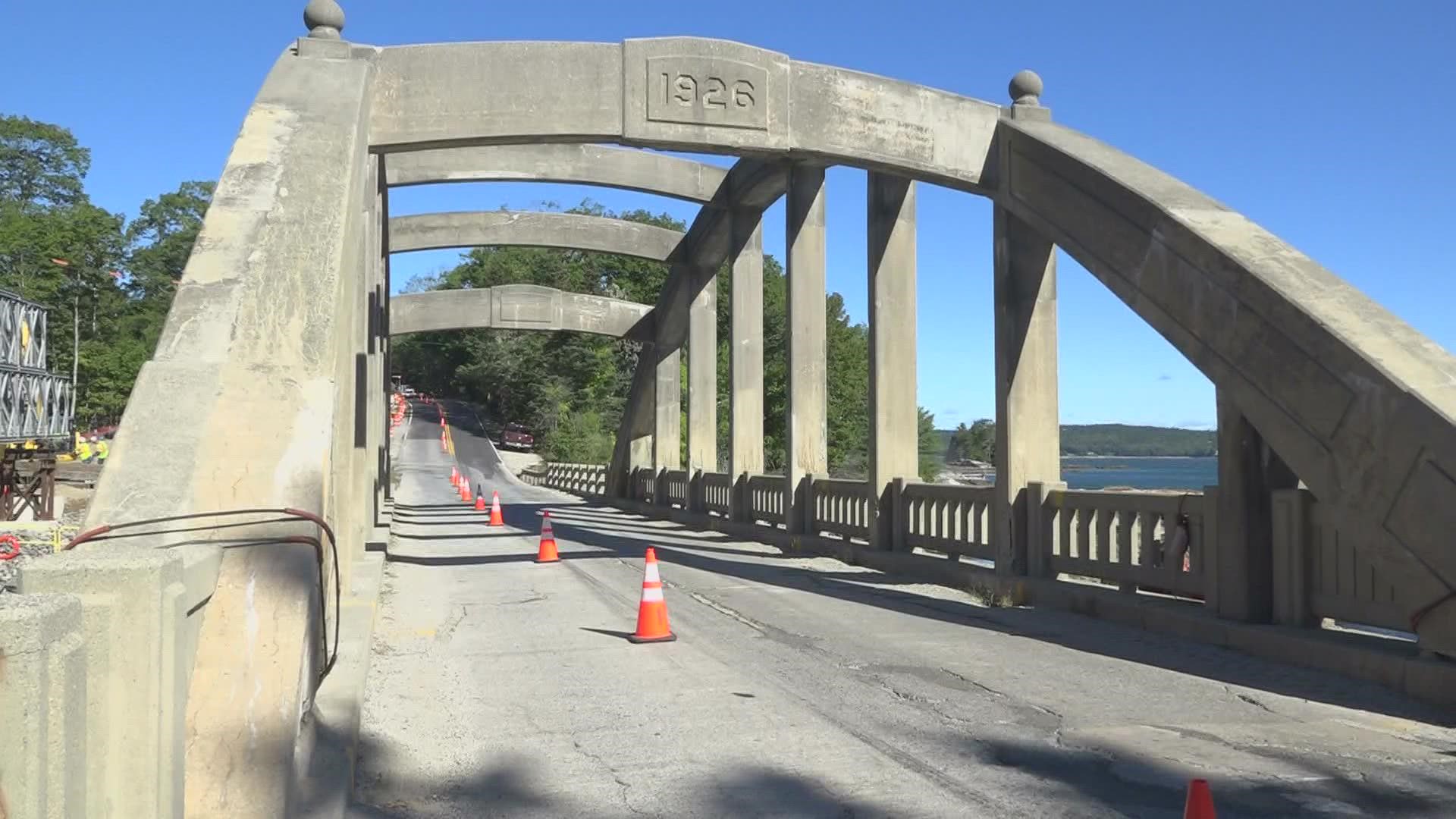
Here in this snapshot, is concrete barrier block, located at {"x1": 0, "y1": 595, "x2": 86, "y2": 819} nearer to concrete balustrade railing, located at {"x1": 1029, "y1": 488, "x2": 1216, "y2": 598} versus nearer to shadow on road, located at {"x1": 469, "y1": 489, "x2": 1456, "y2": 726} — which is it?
shadow on road, located at {"x1": 469, "y1": 489, "x2": 1456, "y2": 726}

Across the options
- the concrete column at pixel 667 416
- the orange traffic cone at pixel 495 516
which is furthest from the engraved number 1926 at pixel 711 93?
the concrete column at pixel 667 416

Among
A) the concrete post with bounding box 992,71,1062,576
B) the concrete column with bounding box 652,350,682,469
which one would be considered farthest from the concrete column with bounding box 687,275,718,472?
the concrete post with bounding box 992,71,1062,576

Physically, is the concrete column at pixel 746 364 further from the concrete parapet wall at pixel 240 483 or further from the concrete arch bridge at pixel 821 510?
the concrete parapet wall at pixel 240 483

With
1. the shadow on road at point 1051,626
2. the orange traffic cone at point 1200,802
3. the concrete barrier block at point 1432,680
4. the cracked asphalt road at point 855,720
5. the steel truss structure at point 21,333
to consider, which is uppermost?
the steel truss structure at point 21,333

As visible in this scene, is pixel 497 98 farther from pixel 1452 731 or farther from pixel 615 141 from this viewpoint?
pixel 1452 731

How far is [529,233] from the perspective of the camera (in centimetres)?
2675

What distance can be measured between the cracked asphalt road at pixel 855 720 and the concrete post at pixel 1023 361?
1652 millimetres

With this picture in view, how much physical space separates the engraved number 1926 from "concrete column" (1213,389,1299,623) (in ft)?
19.8

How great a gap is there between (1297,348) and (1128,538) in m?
2.78

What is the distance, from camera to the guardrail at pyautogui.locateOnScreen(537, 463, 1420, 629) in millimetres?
8242

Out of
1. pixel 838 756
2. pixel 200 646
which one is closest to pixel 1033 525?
pixel 838 756

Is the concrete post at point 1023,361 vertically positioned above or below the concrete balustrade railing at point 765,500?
above

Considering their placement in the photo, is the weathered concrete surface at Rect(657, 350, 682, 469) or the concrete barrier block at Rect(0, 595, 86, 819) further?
the weathered concrete surface at Rect(657, 350, 682, 469)

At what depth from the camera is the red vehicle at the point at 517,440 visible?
287 feet
